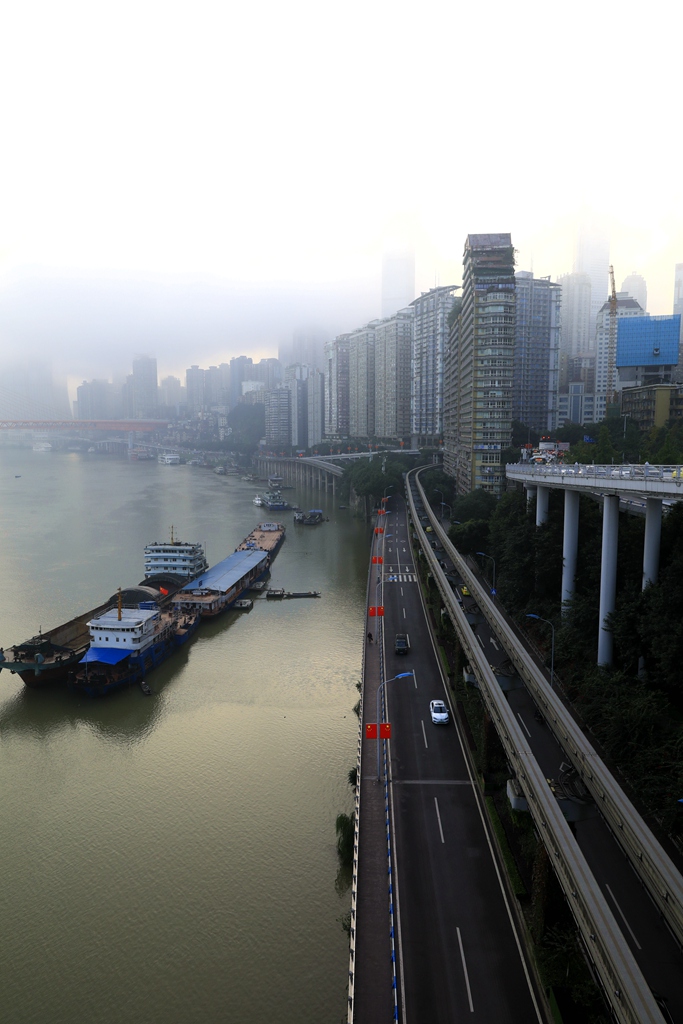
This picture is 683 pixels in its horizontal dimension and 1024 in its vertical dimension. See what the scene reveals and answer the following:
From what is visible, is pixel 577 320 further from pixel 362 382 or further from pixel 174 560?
pixel 174 560

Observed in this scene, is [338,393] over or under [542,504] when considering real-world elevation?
over

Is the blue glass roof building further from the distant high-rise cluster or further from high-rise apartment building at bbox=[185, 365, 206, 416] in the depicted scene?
high-rise apartment building at bbox=[185, 365, 206, 416]

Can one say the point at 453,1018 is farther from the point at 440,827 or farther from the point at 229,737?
the point at 229,737

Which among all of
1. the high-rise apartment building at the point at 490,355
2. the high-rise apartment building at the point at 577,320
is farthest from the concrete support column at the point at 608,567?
the high-rise apartment building at the point at 577,320

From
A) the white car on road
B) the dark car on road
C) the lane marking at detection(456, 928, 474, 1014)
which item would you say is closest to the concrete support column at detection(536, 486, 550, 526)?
the dark car on road

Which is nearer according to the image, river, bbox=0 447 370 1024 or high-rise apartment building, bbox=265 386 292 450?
river, bbox=0 447 370 1024

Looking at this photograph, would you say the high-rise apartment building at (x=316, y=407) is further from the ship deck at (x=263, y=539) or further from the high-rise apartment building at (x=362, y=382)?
the ship deck at (x=263, y=539)

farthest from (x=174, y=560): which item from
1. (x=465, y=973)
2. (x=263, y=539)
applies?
(x=465, y=973)
